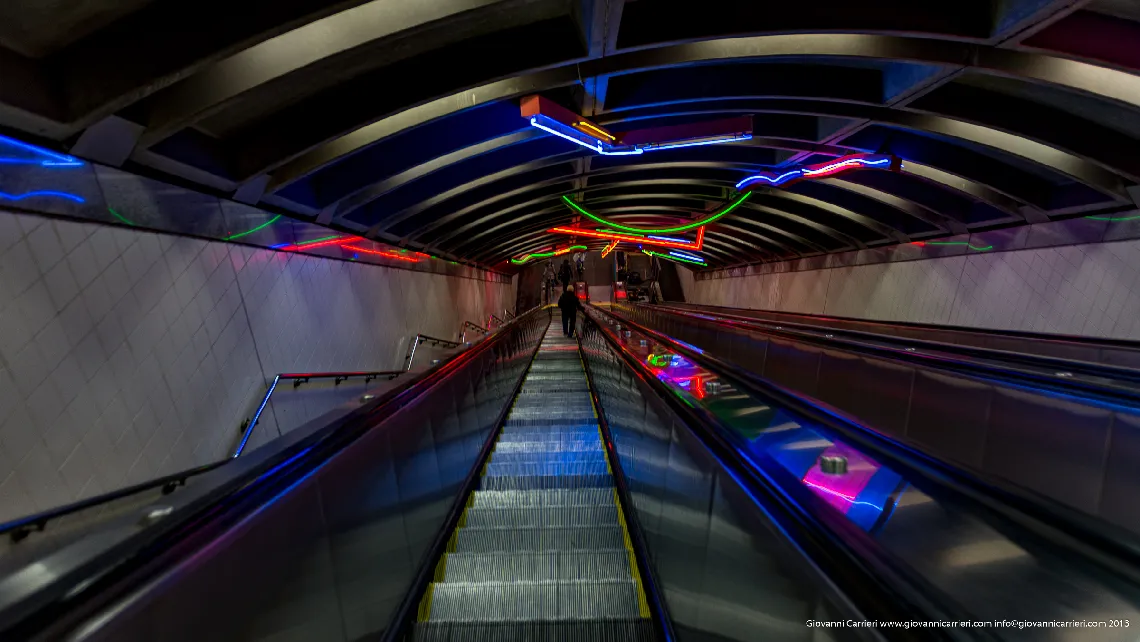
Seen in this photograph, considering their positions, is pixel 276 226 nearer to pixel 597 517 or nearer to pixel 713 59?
pixel 713 59

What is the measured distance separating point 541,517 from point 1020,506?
2.85 meters

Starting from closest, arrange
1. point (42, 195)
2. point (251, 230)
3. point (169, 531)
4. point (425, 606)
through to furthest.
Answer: point (169, 531)
point (425, 606)
point (42, 195)
point (251, 230)

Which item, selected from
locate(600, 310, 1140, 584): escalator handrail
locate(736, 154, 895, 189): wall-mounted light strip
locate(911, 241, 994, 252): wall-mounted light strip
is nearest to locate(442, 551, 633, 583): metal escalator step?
locate(600, 310, 1140, 584): escalator handrail

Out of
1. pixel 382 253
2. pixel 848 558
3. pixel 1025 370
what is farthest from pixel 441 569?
pixel 382 253

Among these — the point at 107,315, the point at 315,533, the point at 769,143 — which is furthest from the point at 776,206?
the point at 315,533

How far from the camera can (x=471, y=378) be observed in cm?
491

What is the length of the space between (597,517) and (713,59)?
6.76 metres

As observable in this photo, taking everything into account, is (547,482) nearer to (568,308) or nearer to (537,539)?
(537,539)

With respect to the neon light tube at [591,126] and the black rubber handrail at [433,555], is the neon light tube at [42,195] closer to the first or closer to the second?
the black rubber handrail at [433,555]

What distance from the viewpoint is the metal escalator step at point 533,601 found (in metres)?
2.70

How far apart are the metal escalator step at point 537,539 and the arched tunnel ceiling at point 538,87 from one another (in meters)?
4.46

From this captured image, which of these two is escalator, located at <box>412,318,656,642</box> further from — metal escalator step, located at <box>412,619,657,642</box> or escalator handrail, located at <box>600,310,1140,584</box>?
escalator handrail, located at <box>600,310,1140,584</box>

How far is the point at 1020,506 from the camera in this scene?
4.87 feet

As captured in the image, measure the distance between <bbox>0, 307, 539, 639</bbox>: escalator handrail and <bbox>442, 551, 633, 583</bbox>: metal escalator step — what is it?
1142 mm
